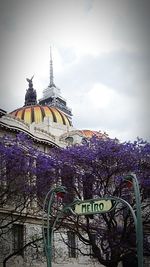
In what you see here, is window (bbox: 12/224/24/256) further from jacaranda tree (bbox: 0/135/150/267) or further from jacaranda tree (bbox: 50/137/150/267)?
jacaranda tree (bbox: 50/137/150/267)

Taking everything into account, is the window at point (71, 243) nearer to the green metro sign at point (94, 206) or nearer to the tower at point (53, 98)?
the green metro sign at point (94, 206)

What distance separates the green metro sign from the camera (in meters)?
13.1

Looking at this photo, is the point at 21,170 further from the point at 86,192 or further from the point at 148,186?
the point at 148,186

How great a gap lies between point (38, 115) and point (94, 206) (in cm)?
3657

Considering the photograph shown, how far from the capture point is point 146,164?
2602 cm

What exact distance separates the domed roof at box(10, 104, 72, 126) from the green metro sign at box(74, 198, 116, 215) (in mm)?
34508

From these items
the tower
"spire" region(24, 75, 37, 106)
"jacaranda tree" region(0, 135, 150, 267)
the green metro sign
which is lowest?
the green metro sign

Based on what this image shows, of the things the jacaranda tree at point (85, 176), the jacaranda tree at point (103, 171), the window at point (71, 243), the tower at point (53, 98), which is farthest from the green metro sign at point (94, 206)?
the tower at point (53, 98)

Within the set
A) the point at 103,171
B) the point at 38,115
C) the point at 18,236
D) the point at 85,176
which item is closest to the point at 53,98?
the point at 38,115

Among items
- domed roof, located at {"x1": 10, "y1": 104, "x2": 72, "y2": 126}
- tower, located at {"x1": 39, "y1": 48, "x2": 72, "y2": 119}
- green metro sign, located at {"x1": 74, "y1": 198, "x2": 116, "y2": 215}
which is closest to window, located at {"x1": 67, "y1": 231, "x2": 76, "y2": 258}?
green metro sign, located at {"x1": 74, "y1": 198, "x2": 116, "y2": 215}

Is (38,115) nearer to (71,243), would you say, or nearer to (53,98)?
(71,243)

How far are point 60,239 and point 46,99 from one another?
48.7m

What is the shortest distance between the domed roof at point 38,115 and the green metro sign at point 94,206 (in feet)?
113

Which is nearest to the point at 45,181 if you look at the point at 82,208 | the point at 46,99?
the point at 82,208
